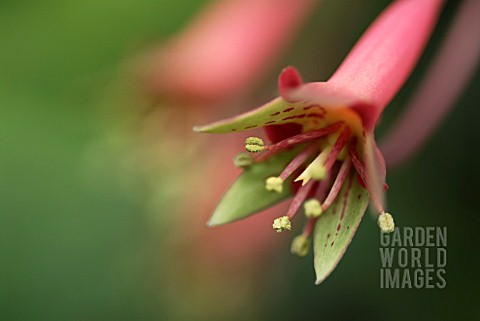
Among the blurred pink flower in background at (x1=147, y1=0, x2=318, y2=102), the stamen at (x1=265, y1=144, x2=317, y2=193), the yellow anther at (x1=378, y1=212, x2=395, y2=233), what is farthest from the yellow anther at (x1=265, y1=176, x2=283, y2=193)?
the blurred pink flower in background at (x1=147, y1=0, x2=318, y2=102)

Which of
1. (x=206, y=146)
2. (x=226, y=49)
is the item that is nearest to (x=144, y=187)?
(x=206, y=146)

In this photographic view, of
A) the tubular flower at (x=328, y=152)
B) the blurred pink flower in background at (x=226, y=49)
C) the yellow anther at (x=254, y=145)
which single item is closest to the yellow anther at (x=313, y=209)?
the tubular flower at (x=328, y=152)

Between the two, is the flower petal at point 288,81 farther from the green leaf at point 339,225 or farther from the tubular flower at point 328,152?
the green leaf at point 339,225

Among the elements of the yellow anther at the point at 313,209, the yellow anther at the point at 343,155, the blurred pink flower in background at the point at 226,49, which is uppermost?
the blurred pink flower in background at the point at 226,49

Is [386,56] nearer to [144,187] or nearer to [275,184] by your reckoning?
[275,184]

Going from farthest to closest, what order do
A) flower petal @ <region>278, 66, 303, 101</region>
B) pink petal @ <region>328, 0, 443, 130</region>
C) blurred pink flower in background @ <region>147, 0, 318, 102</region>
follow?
blurred pink flower in background @ <region>147, 0, 318, 102</region> < pink petal @ <region>328, 0, 443, 130</region> < flower petal @ <region>278, 66, 303, 101</region>

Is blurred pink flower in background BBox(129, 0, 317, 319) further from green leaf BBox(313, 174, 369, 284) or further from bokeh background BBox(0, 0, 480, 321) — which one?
green leaf BBox(313, 174, 369, 284)
